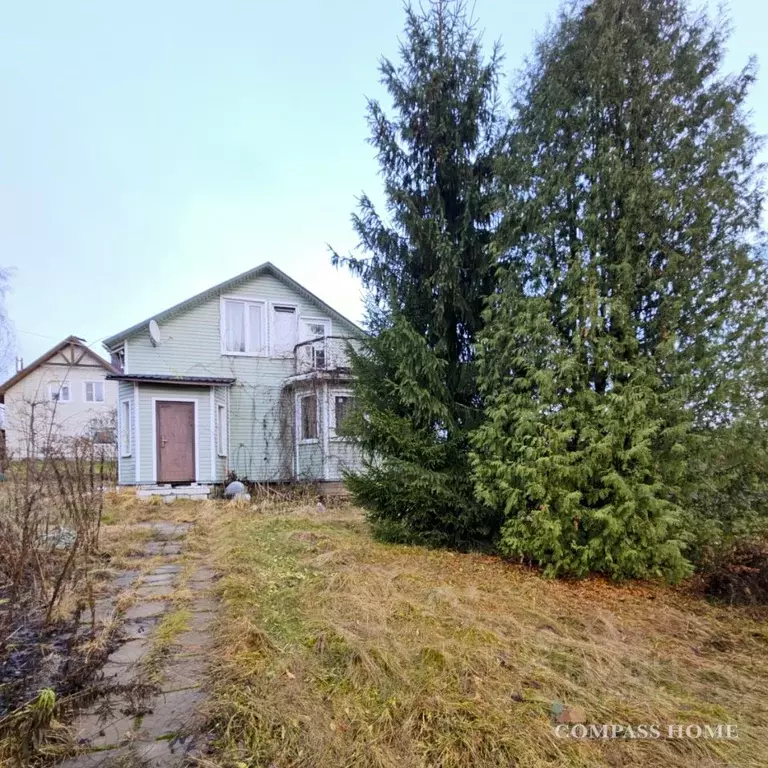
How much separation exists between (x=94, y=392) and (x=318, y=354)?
19270 millimetres

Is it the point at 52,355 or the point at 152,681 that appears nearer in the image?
the point at 152,681

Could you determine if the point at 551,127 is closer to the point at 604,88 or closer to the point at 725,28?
the point at 604,88

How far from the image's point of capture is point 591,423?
15.5 ft

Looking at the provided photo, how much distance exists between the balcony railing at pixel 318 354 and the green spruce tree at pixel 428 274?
6.74 m

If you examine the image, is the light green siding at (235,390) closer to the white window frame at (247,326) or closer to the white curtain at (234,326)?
the white window frame at (247,326)

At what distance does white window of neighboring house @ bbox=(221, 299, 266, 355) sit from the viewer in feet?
45.7

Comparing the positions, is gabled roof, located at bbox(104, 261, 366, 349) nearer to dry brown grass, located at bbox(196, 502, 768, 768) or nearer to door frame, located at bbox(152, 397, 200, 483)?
door frame, located at bbox(152, 397, 200, 483)

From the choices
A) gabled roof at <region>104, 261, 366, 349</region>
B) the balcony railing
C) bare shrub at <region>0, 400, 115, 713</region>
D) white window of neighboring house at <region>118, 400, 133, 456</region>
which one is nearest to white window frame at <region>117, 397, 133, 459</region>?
white window of neighboring house at <region>118, 400, 133, 456</region>

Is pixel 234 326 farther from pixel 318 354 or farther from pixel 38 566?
pixel 38 566

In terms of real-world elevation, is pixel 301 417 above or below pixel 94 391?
below

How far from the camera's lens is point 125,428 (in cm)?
1278

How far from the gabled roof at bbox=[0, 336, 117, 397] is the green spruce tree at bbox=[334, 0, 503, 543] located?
22833 millimetres

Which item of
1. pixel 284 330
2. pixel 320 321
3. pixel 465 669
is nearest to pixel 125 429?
pixel 284 330

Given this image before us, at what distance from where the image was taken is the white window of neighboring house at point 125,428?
1262 cm
